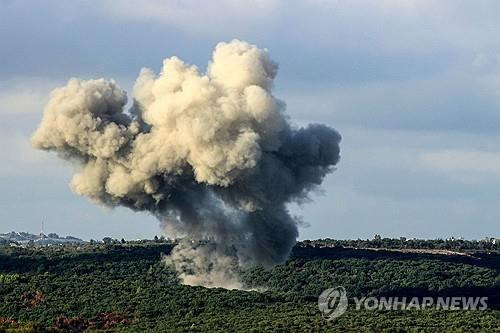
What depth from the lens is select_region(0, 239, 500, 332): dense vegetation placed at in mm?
71938

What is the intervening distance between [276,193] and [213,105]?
25.6ft

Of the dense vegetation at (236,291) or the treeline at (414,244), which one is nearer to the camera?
the dense vegetation at (236,291)

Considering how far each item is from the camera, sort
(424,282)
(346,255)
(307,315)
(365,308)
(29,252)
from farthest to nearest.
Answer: (29,252)
(346,255)
(424,282)
(365,308)
(307,315)

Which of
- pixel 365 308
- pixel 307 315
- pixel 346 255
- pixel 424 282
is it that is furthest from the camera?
pixel 346 255

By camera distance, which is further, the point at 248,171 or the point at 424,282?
the point at 424,282

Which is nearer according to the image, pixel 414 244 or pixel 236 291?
pixel 236 291

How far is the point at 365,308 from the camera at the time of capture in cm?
7919

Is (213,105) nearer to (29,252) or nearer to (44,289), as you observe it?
(44,289)

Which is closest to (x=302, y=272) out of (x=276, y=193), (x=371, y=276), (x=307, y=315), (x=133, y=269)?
(x=371, y=276)

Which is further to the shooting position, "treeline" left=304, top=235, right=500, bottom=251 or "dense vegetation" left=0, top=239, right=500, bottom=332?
"treeline" left=304, top=235, right=500, bottom=251

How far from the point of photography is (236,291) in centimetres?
8406

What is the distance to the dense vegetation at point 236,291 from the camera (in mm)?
71938

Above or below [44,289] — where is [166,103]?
above

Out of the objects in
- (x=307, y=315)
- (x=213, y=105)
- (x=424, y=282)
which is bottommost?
(x=307, y=315)
